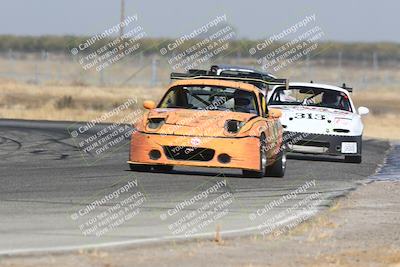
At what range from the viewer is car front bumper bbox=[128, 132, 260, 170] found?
50.7ft

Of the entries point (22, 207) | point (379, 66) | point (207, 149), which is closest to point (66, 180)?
point (207, 149)

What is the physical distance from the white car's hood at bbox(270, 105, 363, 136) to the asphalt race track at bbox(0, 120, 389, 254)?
0.60 m

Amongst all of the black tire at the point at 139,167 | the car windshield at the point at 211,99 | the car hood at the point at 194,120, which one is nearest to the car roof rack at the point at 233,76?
the car windshield at the point at 211,99

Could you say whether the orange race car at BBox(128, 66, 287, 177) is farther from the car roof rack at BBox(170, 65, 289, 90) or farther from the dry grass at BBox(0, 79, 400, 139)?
the dry grass at BBox(0, 79, 400, 139)

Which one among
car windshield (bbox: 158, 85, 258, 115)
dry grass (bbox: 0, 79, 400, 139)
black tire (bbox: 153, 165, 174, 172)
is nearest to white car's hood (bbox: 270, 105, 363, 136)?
car windshield (bbox: 158, 85, 258, 115)

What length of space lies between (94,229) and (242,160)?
5.30 metres

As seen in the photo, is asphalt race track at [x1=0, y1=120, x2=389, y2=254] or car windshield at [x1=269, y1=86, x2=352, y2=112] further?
car windshield at [x1=269, y1=86, x2=352, y2=112]

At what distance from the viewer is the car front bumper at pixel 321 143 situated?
787 inches

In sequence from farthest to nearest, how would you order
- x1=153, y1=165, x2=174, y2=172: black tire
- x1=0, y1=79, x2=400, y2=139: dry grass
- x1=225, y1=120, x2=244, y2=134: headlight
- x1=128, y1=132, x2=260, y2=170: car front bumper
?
x1=0, y1=79, x2=400, y2=139: dry grass, x1=153, y1=165, x2=174, y2=172: black tire, x1=225, y1=120, x2=244, y2=134: headlight, x1=128, y1=132, x2=260, y2=170: car front bumper

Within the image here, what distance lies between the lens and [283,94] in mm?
21938

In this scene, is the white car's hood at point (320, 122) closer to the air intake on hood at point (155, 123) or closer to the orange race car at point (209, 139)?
the orange race car at point (209, 139)

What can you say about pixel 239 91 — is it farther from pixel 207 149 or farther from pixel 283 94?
pixel 283 94

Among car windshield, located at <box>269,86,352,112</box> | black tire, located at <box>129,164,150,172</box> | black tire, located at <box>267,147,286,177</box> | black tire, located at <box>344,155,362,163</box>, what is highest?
black tire, located at <box>129,164,150,172</box>

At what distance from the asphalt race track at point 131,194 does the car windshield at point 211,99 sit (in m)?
0.98
